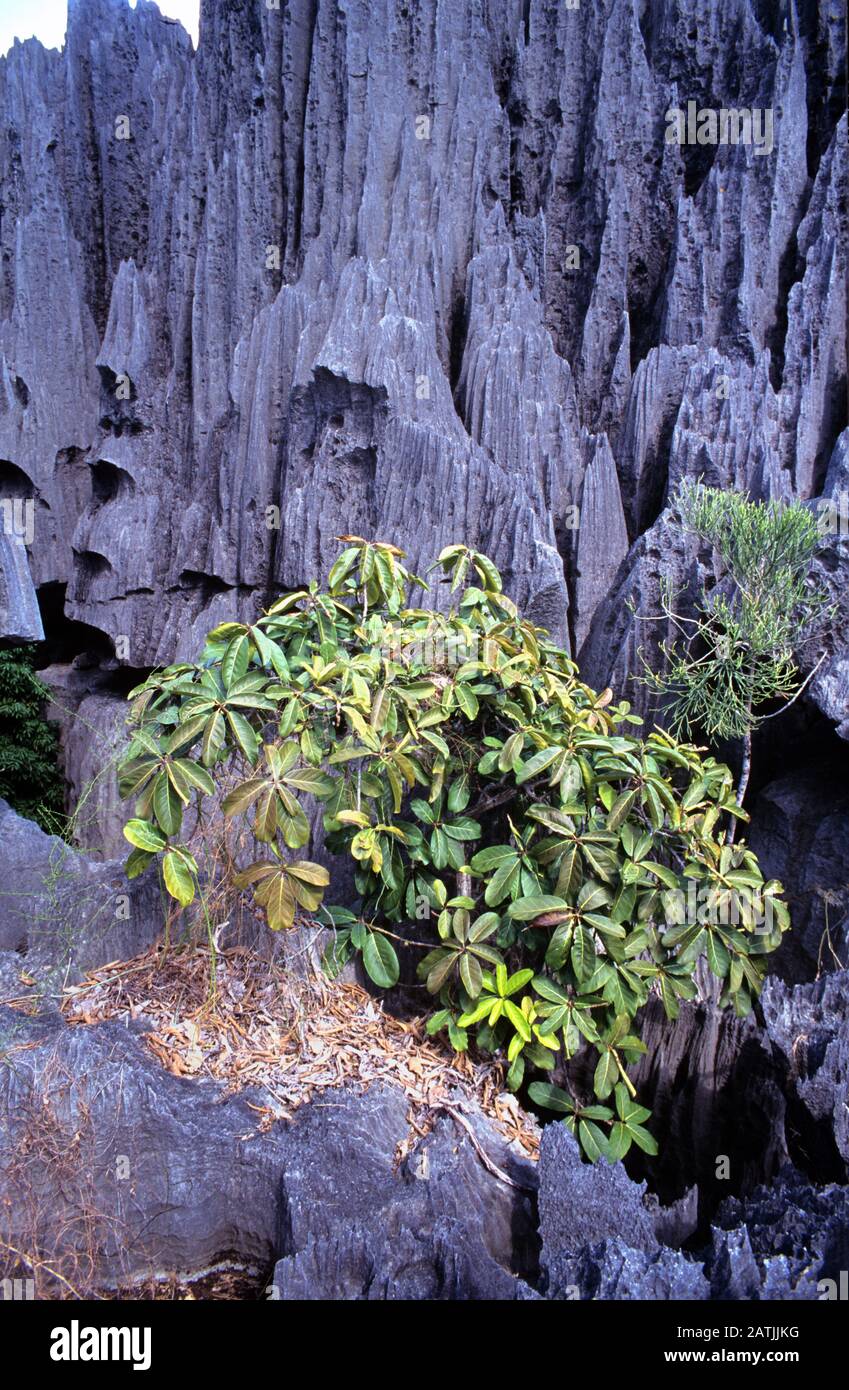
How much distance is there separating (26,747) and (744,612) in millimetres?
5477

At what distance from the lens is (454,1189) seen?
3088 millimetres

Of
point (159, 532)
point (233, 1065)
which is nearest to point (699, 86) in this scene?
point (159, 532)

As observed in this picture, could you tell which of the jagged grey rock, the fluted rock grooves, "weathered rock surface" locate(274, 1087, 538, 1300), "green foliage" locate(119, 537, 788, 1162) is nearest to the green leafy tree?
the fluted rock grooves

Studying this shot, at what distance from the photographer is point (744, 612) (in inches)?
166

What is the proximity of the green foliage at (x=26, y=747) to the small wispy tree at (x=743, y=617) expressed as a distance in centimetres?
480

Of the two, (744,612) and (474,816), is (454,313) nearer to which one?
(744,612)

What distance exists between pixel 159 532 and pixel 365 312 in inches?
93.5

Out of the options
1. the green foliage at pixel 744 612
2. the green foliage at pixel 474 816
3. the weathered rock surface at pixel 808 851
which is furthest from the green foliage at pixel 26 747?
the weathered rock surface at pixel 808 851

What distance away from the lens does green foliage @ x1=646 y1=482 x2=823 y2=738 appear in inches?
164

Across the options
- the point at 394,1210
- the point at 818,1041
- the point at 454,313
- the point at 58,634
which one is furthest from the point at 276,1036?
the point at 58,634

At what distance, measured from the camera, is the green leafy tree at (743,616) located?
4.17 meters

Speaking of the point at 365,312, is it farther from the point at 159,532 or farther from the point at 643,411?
the point at 159,532

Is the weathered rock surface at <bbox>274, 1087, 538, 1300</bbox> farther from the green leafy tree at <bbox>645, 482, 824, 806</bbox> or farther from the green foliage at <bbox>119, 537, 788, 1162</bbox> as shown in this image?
the green leafy tree at <bbox>645, 482, 824, 806</bbox>

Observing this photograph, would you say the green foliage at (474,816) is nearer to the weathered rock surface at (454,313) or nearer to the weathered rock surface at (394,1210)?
the weathered rock surface at (394,1210)
